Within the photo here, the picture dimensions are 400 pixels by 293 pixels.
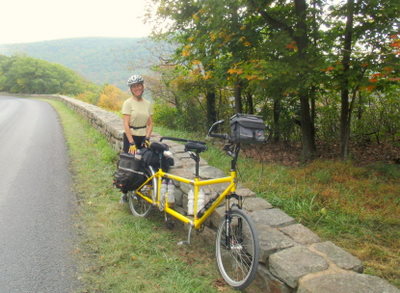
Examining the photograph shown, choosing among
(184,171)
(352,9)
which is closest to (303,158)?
(352,9)

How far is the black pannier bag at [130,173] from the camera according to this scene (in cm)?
491

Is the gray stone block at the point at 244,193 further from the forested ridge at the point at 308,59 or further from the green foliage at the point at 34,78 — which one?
the green foliage at the point at 34,78

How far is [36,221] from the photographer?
4801 millimetres

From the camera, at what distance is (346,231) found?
401 cm

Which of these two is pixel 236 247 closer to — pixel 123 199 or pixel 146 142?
pixel 146 142

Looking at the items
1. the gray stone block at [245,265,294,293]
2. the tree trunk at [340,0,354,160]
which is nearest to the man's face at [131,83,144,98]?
the gray stone block at [245,265,294,293]

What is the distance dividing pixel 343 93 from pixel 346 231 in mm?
4647

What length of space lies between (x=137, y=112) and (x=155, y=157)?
891 millimetres

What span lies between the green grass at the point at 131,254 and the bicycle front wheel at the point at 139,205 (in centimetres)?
11

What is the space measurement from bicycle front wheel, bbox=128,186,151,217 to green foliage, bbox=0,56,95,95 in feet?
202

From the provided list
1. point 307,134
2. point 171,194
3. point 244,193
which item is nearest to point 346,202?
point 244,193

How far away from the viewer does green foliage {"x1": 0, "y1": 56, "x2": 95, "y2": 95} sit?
210 feet

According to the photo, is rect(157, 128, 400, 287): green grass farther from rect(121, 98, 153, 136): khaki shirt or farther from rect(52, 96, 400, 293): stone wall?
rect(121, 98, 153, 136): khaki shirt

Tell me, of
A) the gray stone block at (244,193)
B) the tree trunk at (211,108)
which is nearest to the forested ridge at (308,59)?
the tree trunk at (211,108)
